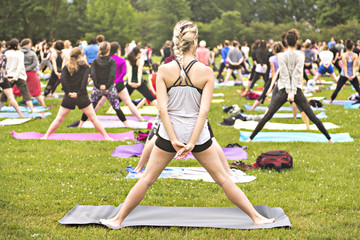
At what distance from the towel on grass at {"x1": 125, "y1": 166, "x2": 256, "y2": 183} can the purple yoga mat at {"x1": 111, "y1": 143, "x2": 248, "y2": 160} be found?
956 mm

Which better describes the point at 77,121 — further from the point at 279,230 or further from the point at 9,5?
Answer: the point at 9,5

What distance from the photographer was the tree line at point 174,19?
192 feet

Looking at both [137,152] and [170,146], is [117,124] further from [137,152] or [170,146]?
[170,146]

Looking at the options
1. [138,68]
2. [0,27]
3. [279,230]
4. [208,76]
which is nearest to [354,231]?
[279,230]

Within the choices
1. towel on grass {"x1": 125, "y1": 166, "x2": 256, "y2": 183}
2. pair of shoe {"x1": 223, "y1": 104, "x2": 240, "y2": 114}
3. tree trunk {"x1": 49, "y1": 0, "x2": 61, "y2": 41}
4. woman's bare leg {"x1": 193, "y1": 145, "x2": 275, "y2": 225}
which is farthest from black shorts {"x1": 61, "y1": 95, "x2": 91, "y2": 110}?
tree trunk {"x1": 49, "y1": 0, "x2": 61, "y2": 41}

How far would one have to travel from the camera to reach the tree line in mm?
58625

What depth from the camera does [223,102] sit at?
52.7 ft

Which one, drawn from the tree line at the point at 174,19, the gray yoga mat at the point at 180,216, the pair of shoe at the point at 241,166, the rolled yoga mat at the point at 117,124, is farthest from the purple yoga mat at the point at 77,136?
the tree line at the point at 174,19

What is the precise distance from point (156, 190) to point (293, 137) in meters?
4.77

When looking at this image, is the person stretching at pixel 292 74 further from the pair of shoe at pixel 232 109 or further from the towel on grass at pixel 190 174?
the pair of shoe at pixel 232 109

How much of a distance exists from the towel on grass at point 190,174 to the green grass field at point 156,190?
18 centimetres

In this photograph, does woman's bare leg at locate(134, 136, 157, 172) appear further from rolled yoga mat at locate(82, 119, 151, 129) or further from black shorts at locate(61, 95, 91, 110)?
rolled yoga mat at locate(82, 119, 151, 129)

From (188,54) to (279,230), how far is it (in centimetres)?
207

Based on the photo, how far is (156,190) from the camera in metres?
6.30
